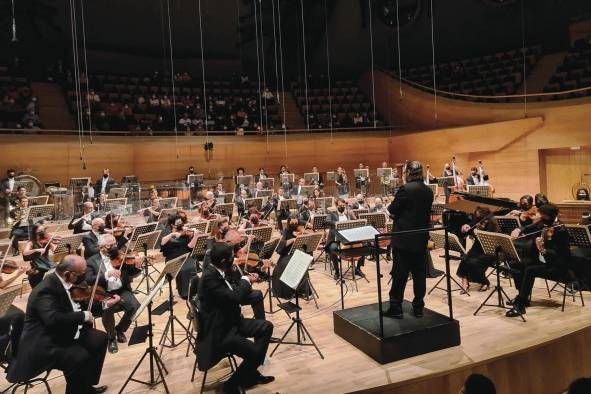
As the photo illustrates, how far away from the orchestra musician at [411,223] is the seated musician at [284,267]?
1182 millimetres

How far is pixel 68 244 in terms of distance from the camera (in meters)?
6.44

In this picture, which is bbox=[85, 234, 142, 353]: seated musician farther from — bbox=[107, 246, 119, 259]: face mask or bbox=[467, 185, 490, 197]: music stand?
bbox=[467, 185, 490, 197]: music stand

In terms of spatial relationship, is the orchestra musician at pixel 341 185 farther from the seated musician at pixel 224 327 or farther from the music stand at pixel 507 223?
the seated musician at pixel 224 327

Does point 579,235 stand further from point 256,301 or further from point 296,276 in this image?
point 256,301

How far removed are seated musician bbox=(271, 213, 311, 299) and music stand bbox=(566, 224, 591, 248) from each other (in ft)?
10.2

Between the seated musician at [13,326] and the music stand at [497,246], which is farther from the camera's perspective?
the music stand at [497,246]

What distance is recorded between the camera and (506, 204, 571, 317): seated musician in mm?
5320

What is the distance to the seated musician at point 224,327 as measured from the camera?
3.82 metres

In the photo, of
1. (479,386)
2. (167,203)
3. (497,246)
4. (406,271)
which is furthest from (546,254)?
(167,203)

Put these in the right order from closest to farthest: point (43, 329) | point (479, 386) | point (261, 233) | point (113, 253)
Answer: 1. point (479, 386)
2. point (43, 329)
3. point (113, 253)
4. point (261, 233)

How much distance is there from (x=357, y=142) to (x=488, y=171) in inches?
198

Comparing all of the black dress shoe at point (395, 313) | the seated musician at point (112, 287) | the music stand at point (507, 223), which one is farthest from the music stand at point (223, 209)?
the black dress shoe at point (395, 313)

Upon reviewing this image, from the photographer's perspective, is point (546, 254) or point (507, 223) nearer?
point (546, 254)

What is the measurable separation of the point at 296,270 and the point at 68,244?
3.58 meters
